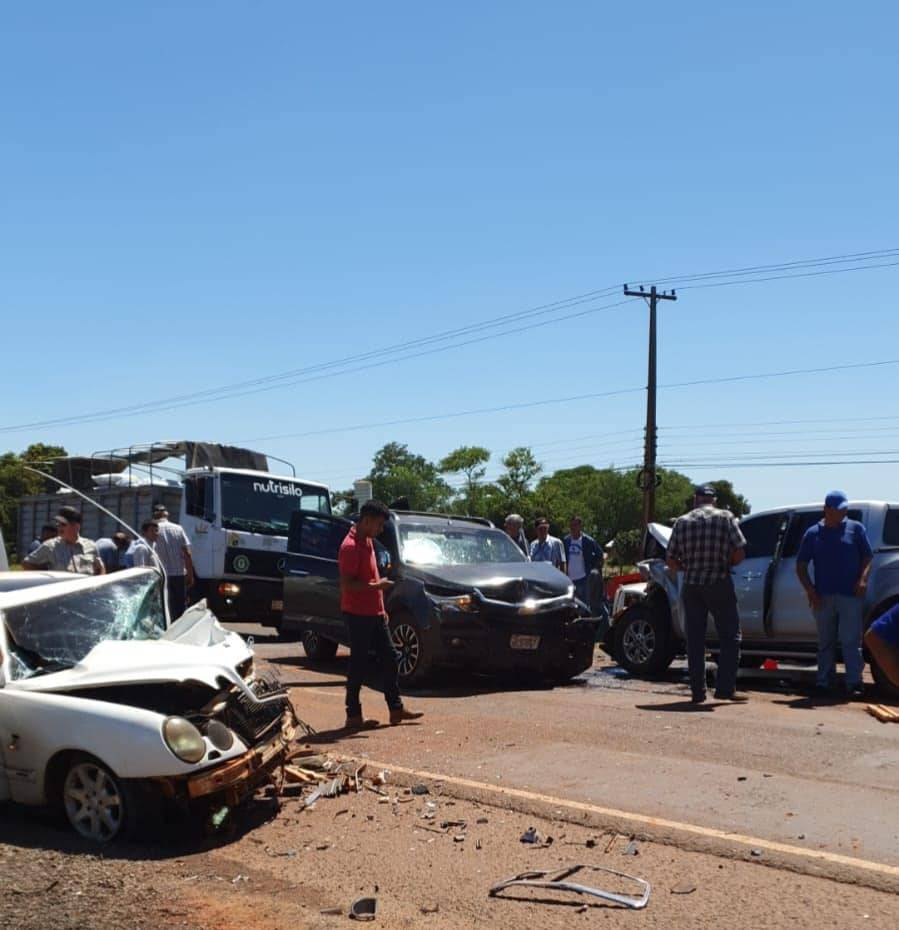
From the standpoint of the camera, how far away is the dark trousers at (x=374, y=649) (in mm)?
9484

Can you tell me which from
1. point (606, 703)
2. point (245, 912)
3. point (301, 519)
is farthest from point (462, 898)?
point (301, 519)

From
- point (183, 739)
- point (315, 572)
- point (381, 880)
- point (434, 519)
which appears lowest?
point (381, 880)

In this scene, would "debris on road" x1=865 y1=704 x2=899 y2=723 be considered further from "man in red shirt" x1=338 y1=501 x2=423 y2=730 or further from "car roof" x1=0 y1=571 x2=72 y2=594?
"car roof" x1=0 y1=571 x2=72 y2=594

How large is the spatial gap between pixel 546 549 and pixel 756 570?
4329mm

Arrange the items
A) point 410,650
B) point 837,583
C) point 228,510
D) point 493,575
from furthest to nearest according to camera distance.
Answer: point 228,510
point 493,575
point 410,650
point 837,583

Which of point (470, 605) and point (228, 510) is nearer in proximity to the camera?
point (470, 605)

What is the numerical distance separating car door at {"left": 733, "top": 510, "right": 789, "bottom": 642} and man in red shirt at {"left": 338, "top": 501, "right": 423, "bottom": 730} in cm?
416

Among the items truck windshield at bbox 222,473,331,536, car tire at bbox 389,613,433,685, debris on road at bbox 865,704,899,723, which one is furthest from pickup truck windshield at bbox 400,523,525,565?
truck windshield at bbox 222,473,331,536

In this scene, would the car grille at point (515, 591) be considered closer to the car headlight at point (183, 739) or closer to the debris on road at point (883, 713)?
the debris on road at point (883, 713)

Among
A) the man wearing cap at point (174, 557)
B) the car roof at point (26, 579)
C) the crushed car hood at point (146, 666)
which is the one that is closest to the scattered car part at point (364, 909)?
the crushed car hood at point (146, 666)

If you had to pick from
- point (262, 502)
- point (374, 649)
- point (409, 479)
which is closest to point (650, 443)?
point (262, 502)

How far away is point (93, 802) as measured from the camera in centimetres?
623

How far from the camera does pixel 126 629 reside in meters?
7.42

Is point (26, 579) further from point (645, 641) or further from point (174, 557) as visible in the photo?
point (645, 641)
